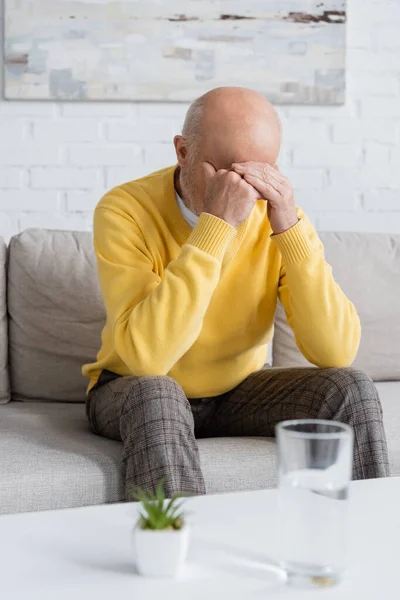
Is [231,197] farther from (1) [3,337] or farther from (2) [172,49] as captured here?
(2) [172,49]

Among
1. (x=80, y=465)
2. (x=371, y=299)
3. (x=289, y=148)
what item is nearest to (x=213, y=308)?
(x=80, y=465)

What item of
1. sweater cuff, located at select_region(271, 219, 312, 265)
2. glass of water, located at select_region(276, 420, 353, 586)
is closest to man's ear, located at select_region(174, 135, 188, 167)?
sweater cuff, located at select_region(271, 219, 312, 265)

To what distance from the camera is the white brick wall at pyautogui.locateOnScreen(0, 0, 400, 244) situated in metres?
2.61

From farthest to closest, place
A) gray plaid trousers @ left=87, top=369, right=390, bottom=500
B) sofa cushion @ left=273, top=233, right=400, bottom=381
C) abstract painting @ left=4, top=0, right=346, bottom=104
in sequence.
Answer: abstract painting @ left=4, top=0, right=346, bottom=104 → sofa cushion @ left=273, top=233, right=400, bottom=381 → gray plaid trousers @ left=87, top=369, right=390, bottom=500

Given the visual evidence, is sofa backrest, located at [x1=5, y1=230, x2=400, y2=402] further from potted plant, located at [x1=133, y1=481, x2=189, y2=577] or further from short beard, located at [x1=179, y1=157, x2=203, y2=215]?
Answer: potted plant, located at [x1=133, y1=481, x2=189, y2=577]

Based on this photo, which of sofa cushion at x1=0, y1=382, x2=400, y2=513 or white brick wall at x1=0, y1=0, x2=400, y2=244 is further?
white brick wall at x1=0, y1=0, x2=400, y2=244

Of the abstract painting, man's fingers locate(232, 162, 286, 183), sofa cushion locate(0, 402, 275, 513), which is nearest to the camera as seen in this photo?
sofa cushion locate(0, 402, 275, 513)

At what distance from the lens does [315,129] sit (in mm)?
2781

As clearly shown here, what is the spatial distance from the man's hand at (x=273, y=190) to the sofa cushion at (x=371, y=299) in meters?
0.63

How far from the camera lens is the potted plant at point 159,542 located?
91 cm

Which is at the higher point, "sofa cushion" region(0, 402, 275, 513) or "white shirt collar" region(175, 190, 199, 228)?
"white shirt collar" region(175, 190, 199, 228)

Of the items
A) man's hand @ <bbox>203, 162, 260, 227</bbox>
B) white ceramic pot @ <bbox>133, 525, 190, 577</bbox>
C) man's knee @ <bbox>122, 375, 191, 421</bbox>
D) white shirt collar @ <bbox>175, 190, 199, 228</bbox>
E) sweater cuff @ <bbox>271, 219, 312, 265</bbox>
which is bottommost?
man's knee @ <bbox>122, 375, 191, 421</bbox>

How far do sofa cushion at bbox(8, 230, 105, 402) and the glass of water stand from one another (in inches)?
50.0

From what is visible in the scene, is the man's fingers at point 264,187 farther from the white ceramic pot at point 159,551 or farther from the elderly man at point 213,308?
the white ceramic pot at point 159,551
